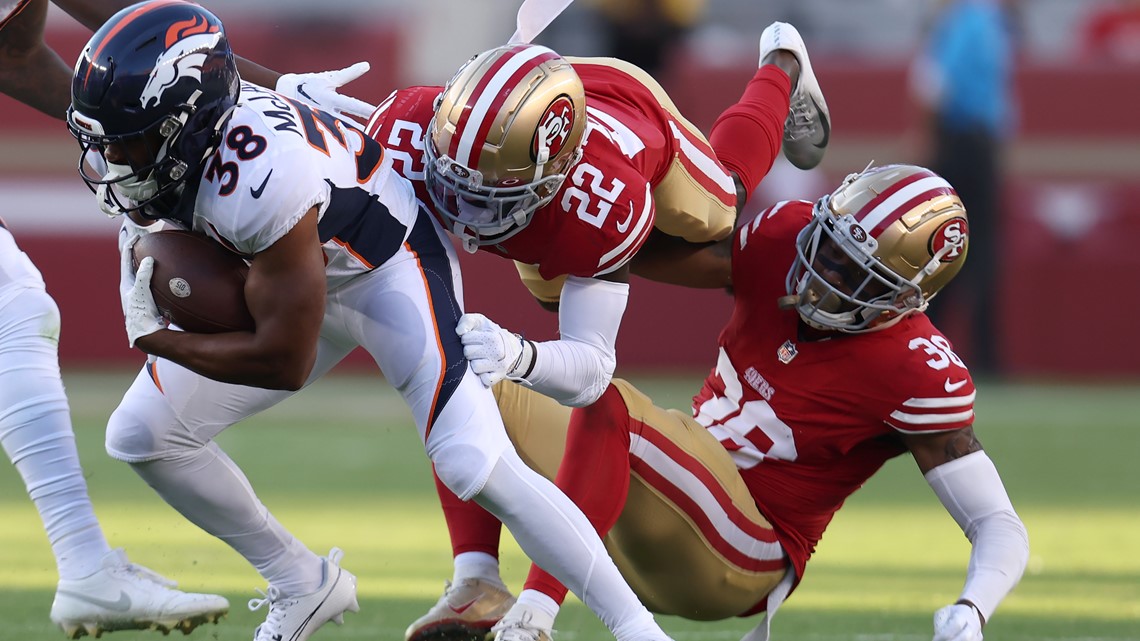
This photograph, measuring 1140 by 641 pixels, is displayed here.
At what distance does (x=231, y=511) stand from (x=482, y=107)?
1.06m

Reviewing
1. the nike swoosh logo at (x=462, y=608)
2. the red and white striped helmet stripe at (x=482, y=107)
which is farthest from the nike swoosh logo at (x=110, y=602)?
the red and white striped helmet stripe at (x=482, y=107)

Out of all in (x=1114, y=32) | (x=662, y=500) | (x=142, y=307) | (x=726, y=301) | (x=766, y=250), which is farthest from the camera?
(x=1114, y=32)

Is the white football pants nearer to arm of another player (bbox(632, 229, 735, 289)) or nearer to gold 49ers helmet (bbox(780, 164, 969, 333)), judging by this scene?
arm of another player (bbox(632, 229, 735, 289))

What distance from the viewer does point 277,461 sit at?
7230mm

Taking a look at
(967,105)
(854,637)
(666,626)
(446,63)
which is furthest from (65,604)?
(446,63)

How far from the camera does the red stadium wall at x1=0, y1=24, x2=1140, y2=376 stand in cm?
980

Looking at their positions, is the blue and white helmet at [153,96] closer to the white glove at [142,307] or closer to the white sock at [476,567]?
the white glove at [142,307]

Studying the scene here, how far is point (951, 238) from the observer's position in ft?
12.3

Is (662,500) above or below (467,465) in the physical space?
below

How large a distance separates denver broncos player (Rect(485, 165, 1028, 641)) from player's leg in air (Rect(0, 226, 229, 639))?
2.52 ft

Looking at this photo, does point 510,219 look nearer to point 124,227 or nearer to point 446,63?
point 124,227

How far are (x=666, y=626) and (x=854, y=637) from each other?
1.92ft

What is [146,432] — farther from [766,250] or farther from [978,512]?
[978,512]

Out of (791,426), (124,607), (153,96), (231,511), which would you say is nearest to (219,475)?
(231,511)
